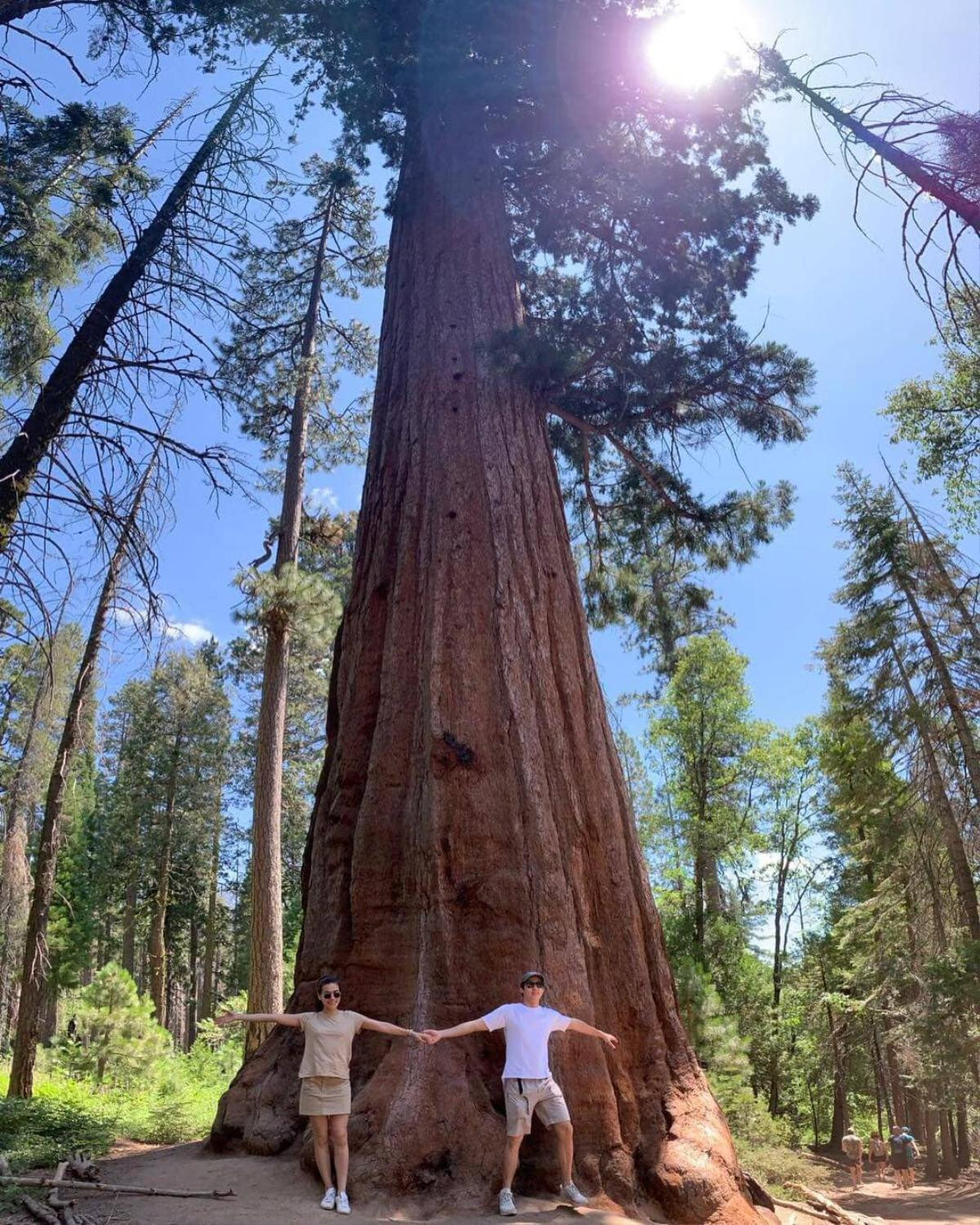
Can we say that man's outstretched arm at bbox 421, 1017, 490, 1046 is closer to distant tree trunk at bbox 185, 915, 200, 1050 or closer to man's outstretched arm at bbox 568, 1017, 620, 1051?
man's outstretched arm at bbox 568, 1017, 620, 1051

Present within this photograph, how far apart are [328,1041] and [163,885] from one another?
24.7 m

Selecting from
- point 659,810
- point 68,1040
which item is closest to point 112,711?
point 68,1040

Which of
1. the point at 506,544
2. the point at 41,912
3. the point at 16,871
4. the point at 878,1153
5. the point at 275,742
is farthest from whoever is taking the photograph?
the point at 16,871

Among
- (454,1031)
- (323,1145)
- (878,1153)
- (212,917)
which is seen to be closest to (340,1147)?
(323,1145)

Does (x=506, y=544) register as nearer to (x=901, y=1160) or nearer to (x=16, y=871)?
(x=901, y=1160)

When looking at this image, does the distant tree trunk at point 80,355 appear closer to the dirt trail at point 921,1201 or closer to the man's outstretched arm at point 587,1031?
the man's outstretched arm at point 587,1031

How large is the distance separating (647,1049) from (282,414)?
11832mm

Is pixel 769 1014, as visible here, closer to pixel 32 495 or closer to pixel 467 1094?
pixel 467 1094

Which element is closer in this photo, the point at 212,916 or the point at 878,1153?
the point at 878,1153

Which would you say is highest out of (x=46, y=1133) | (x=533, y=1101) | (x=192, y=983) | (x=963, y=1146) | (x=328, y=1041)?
(x=328, y=1041)

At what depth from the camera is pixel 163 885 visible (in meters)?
26.2

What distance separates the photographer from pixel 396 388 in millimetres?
6914

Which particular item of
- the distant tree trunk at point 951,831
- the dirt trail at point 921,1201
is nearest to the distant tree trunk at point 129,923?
the dirt trail at point 921,1201

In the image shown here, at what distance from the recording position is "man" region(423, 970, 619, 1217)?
155 inches
